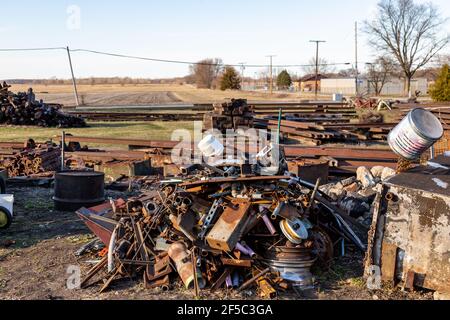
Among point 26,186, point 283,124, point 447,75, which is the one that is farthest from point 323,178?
point 447,75

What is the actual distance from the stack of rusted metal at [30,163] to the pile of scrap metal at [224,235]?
5.49m

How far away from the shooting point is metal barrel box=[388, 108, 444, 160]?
4.79m

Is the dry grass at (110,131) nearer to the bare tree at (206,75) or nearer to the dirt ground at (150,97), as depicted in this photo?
the dirt ground at (150,97)

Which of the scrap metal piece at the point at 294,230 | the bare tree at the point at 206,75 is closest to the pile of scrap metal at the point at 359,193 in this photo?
the scrap metal piece at the point at 294,230

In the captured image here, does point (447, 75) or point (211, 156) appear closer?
point (211, 156)

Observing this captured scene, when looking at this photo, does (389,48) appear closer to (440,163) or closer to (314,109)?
(314,109)

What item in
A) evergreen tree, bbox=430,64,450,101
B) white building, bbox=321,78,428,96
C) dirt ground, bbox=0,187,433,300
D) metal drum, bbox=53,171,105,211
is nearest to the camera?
dirt ground, bbox=0,187,433,300

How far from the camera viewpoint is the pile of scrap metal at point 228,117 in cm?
1633

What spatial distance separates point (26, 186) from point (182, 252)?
237 inches

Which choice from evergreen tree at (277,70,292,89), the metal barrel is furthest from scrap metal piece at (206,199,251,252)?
evergreen tree at (277,70,292,89)

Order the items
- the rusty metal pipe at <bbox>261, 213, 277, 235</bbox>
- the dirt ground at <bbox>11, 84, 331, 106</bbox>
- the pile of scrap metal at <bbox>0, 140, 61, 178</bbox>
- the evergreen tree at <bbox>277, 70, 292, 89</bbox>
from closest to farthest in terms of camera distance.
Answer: the rusty metal pipe at <bbox>261, 213, 277, 235</bbox>, the pile of scrap metal at <bbox>0, 140, 61, 178</bbox>, the dirt ground at <bbox>11, 84, 331, 106</bbox>, the evergreen tree at <bbox>277, 70, 292, 89</bbox>

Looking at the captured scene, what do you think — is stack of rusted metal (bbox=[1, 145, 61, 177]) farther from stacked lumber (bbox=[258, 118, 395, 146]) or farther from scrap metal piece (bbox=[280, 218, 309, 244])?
stacked lumber (bbox=[258, 118, 395, 146])

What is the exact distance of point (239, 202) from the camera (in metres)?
5.15

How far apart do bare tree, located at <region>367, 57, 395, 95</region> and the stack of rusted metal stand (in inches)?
2085
